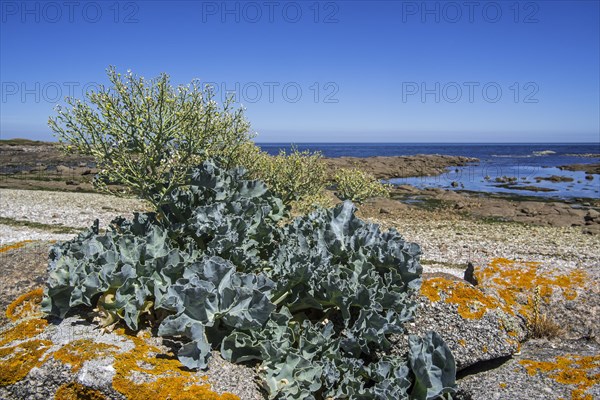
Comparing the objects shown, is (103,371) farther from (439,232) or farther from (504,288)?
(439,232)

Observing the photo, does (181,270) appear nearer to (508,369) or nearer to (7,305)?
(7,305)

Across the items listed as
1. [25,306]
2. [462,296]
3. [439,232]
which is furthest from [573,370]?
[439,232]

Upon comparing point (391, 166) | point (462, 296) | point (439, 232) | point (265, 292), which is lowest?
point (439, 232)

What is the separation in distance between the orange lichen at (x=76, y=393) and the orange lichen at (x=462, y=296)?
3.53m

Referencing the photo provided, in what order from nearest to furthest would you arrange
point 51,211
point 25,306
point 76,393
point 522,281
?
1. point 76,393
2. point 25,306
3. point 522,281
4. point 51,211

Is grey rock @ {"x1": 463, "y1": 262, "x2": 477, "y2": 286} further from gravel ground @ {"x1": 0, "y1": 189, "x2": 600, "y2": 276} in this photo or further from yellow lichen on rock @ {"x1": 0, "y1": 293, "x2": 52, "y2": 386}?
yellow lichen on rock @ {"x1": 0, "y1": 293, "x2": 52, "y2": 386}

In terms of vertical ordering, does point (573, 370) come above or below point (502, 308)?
below

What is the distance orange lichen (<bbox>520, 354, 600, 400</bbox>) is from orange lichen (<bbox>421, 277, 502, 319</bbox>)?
0.70 m

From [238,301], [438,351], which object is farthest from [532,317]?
[238,301]

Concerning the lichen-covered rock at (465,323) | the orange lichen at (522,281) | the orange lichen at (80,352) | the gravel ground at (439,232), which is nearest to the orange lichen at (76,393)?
the orange lichen at (80,352)

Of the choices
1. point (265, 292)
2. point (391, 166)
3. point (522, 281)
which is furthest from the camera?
point (391, 166)

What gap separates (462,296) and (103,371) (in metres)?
3.86

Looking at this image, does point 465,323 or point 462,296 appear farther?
point 462,296

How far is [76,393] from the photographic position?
3.42 m
